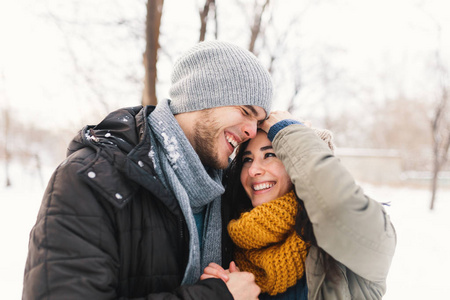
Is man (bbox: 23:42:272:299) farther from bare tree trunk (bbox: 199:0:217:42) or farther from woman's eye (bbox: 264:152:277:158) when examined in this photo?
bare tree trunk (bbox: 199:0:217:42)

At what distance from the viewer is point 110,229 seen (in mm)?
1265

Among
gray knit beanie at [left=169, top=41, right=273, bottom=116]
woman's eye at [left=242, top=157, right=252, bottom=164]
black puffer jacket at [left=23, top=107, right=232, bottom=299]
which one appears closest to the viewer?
black puffer jacket at [left=23, top=107, right=232, bottom=299]

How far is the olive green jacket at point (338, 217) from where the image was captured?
1.39 metres

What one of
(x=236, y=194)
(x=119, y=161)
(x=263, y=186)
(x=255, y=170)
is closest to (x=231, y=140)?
(x=255, y=170)

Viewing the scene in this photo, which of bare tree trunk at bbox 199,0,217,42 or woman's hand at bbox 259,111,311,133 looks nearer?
woman's hand at bbox 259,111,311,133

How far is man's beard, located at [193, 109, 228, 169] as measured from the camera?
1.83 metres

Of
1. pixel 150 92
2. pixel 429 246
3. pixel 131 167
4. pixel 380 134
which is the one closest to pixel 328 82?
pixel 429 246

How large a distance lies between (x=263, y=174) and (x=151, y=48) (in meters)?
2.16

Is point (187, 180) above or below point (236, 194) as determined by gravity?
above

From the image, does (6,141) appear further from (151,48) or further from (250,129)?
(250,129)

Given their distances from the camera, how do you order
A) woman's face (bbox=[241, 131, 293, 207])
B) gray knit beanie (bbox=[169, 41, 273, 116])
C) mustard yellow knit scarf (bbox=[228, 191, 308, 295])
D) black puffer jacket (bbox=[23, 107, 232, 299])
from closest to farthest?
black puffer jacket (bbox=[23, 107, 232, 299]) < mustard yellow knit scarf (bbox=[228, 191, 308, 295]) < gray knit beanie (bbox=[169, 41, 273, 116]) < woman's face (bbox=[241, 131, 293, 207])

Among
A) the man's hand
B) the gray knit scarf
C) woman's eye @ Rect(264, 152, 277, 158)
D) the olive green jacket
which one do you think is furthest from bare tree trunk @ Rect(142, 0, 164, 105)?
the man's hand

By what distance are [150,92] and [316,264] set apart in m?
2.77

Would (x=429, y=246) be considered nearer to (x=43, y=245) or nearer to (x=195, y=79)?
(x=195, y=79)
